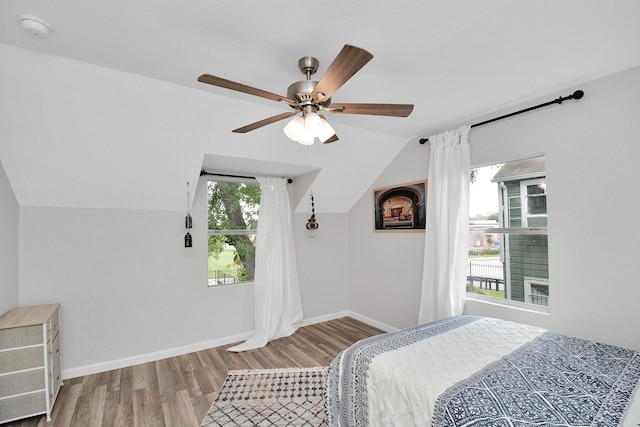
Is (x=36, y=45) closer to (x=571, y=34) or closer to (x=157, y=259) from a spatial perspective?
(x=157, y=259)

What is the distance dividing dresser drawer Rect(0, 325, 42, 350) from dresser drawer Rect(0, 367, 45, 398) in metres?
0.21

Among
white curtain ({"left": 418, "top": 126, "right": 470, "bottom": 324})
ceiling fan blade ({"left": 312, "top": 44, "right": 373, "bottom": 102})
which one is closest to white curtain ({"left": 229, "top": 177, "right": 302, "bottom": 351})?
white curtain ({"left": 418, "top": 126, "right": 470, "bottom": 324})

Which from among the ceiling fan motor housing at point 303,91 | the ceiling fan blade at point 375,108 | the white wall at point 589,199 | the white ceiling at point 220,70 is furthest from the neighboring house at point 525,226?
the ceiling fan motor housing at point 303,91

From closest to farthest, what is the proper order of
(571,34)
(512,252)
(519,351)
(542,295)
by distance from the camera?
1. (571,34)
2. (519,351)
3. (542,295)
4. (512,252)

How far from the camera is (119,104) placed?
226cm

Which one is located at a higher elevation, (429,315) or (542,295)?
(542,295)

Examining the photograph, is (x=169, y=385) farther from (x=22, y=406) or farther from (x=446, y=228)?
(x=446, y=228)

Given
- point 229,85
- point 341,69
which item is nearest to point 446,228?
point 341,69

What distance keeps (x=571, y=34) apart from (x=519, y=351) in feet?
6.16

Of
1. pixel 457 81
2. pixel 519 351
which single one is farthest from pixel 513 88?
pixel 519 351

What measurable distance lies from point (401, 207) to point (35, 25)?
340 centimetres

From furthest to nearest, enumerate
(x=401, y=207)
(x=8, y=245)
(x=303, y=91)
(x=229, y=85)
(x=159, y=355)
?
(x=401, y=207) < (x=159, y=355) < (x=8, y=245) < (x=303, y=91) < (x=229, y=85)

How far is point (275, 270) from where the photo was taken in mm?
3857

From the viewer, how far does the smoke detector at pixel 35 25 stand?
4.93 ft
